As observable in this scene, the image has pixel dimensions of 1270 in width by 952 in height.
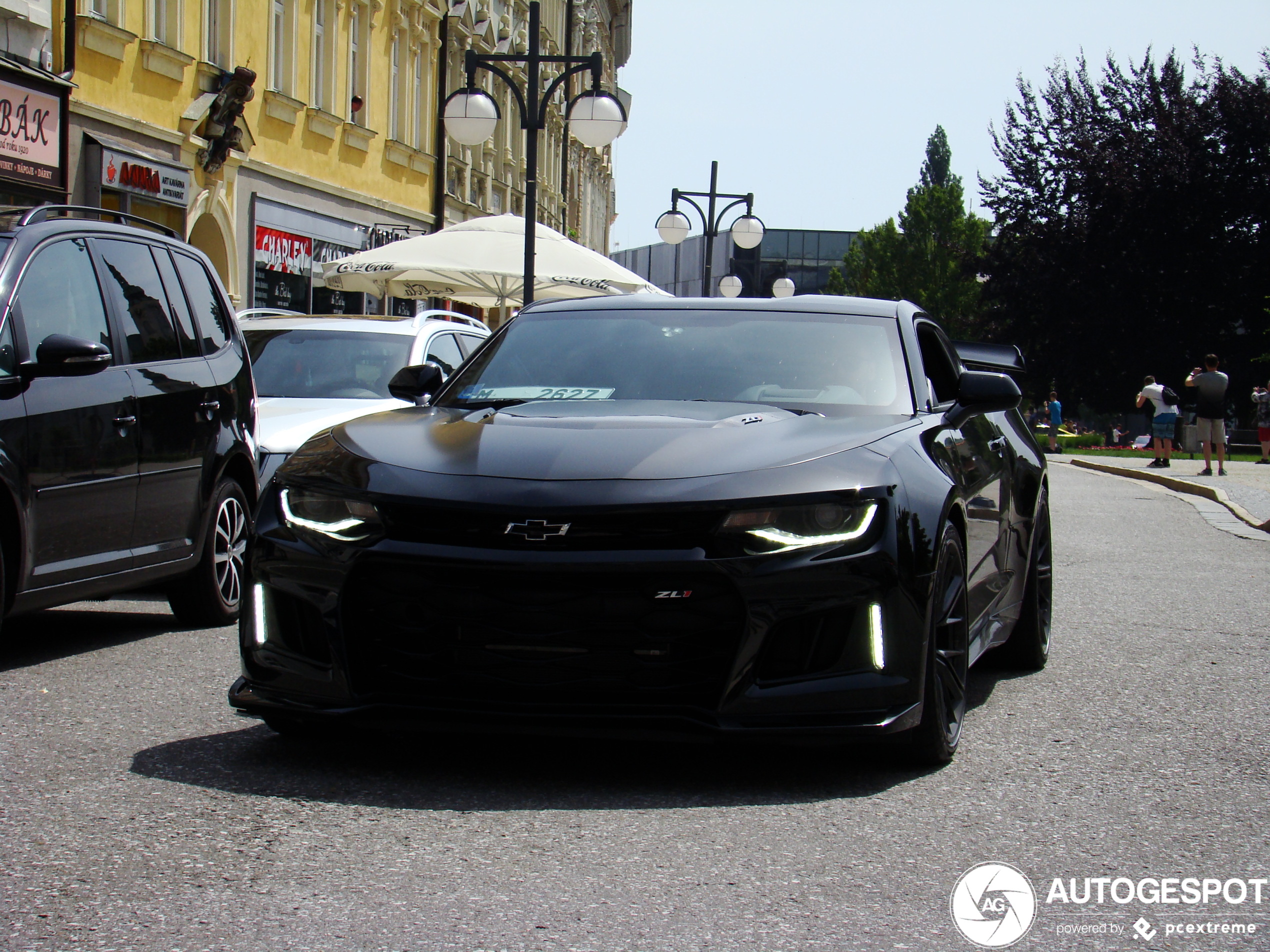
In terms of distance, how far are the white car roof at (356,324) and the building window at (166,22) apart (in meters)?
10.1

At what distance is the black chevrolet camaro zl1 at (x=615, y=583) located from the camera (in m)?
4.38

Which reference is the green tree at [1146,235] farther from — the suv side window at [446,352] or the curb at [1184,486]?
the suv side window at [446,352]

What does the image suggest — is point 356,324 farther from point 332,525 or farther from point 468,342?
point 332,525

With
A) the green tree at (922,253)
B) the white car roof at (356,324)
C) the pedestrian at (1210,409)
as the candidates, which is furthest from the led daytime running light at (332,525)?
the green tree at (922,253)

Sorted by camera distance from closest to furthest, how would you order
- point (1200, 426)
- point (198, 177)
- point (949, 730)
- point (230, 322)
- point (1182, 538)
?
point (949, 730)
point (230, 322)
point (1182, 538)
point (198, 177)
point (1200, 426)

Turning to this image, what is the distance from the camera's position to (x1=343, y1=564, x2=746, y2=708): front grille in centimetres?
438

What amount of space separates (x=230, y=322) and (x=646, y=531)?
4.49 meters

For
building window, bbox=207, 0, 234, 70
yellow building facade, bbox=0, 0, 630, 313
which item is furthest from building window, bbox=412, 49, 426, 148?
building window, bbox=207, 0, 234, 70

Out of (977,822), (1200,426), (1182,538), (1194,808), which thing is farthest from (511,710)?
(1200,426)

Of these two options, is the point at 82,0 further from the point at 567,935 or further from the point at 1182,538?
the point at 567,935

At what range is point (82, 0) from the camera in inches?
748

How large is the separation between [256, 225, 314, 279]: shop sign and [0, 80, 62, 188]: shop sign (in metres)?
6.09

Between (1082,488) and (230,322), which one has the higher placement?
(230,322)

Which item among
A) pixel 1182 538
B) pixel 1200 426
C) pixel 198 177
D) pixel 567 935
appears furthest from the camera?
pixel 1200 426
